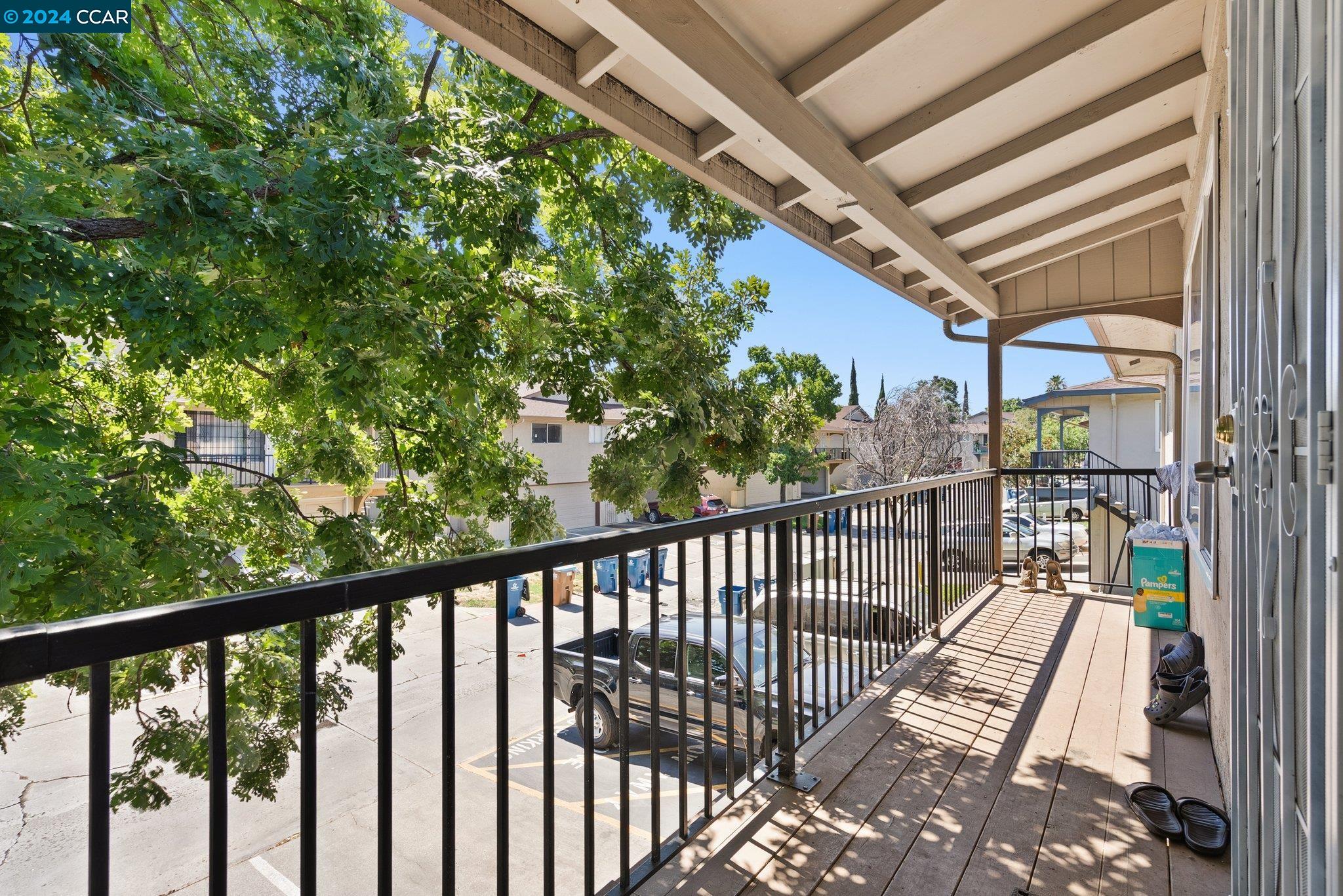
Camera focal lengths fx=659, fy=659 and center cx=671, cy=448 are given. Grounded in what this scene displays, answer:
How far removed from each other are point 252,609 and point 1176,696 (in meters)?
2.97

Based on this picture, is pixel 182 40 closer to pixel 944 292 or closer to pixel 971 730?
pixel 944 292

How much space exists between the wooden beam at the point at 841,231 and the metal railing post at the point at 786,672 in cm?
210

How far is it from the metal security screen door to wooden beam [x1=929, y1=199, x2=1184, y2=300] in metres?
3.55

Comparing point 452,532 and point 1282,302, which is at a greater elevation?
point 1282,302

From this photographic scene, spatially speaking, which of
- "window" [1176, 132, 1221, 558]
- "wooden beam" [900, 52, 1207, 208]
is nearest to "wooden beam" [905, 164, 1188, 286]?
"window" [1176, 132, 1221, 558]

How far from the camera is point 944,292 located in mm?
5047

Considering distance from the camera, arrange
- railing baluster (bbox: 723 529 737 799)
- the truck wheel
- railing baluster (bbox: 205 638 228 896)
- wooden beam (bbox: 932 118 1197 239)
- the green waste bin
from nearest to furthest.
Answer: railing baluster (bbox: 205 638 228 896) < railing baluster (bbox: 723 529 737 799) < wooden beam (bbox: 932 118 1197 239) < the green waste bin < the truck wheel

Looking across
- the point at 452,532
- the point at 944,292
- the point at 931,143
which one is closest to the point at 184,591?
the point at 452,532

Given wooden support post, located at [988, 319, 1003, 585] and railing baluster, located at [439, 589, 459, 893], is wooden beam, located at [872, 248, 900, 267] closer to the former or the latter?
wooden support post, located at [988, 319, 1003, 585]

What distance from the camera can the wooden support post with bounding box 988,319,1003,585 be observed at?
16.0ft

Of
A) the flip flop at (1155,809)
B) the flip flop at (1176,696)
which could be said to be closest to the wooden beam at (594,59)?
the flip flop at (1155,809)

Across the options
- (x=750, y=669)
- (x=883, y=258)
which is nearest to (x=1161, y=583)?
(x=883, y=258)

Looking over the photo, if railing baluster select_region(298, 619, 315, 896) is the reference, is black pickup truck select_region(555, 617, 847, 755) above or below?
below

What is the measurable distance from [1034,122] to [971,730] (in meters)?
2.53
